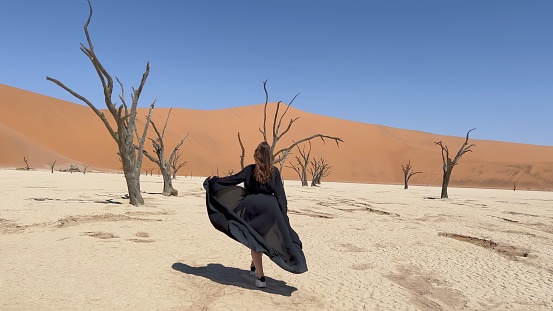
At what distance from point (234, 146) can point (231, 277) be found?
7715cm

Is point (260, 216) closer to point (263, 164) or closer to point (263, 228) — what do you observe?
point (263, 228)

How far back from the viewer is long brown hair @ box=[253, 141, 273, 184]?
421 cm

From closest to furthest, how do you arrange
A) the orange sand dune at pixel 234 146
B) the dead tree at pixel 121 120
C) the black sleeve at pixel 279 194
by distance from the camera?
the black sleeve at pixel 279 194 → the dead tree at pixel 121 120 → the orange sand dune at pixel 234 146

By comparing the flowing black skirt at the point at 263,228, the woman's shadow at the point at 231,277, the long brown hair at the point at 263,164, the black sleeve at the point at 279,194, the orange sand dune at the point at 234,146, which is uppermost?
the orange sand dune at the point at 234,146

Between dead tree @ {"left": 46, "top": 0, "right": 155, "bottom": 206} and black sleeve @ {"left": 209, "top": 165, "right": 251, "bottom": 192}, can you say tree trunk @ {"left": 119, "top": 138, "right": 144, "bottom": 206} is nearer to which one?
dead tree @ {"left": 46, "top": 0, "right": 155, "bottom": 206}

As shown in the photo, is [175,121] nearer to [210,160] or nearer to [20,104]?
[210,160]

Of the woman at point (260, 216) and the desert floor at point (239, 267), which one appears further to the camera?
the woman at point (260, 216)

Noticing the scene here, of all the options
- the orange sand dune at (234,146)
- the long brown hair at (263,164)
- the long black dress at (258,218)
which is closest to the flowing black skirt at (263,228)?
the long black dress at (258,218)

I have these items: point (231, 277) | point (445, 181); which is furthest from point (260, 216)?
point (445, 181)

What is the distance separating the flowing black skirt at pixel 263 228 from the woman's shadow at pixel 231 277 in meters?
0.46

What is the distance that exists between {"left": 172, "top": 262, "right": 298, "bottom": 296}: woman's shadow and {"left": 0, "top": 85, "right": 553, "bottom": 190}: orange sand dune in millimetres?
56554

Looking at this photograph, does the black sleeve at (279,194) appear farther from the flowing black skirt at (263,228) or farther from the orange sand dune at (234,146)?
the orange sand dune at (234,146)

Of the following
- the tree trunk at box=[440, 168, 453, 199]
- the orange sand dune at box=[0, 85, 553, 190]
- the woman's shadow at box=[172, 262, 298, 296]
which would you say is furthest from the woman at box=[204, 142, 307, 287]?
→ the orange sand dune at box=[0, 85, 553, 190]

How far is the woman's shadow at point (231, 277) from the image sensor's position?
4461mm
